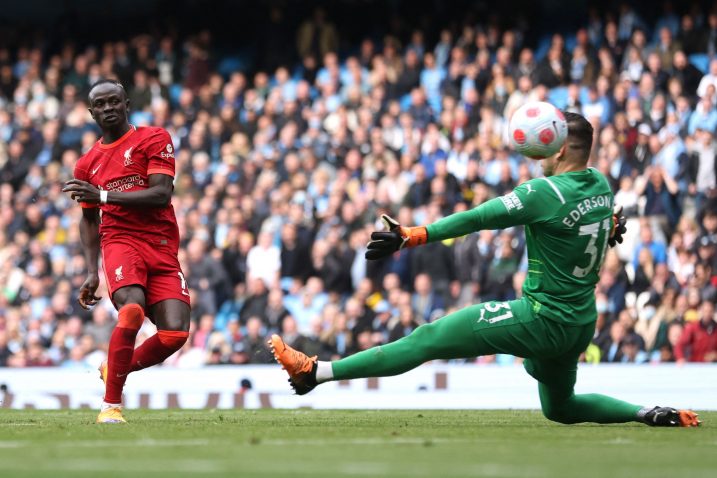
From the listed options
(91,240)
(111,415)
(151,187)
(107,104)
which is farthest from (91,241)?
(111,415)

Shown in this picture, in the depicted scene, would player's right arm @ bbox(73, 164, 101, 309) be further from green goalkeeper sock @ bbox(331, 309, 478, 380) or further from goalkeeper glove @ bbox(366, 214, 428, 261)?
goalkeeper glove @ bbox(366, 214, 428, 261)

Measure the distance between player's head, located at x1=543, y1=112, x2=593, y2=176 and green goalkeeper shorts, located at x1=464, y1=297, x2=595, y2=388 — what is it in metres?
0.96

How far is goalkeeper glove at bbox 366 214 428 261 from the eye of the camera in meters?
8.34

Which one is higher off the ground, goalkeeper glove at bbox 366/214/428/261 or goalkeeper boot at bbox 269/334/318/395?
goalkeeper glove at bbox 366/214/428/261

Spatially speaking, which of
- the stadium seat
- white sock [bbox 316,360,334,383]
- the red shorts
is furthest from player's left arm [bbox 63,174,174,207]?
the stadium seat

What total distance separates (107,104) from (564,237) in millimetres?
3541

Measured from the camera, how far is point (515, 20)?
22500mm

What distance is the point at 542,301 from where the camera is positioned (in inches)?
343

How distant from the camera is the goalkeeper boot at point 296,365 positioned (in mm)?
8781

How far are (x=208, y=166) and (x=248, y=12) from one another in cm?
531

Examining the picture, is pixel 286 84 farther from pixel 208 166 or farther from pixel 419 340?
pixel 419 340

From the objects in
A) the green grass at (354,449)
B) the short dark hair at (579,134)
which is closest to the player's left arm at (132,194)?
the green grass at (354,449)

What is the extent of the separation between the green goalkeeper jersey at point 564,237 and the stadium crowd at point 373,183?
24.1 ft

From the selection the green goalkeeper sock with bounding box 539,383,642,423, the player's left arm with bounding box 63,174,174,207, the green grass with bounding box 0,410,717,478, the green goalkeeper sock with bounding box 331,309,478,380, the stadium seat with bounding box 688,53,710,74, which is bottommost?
the green grass with bounding box 0,410,717,478
